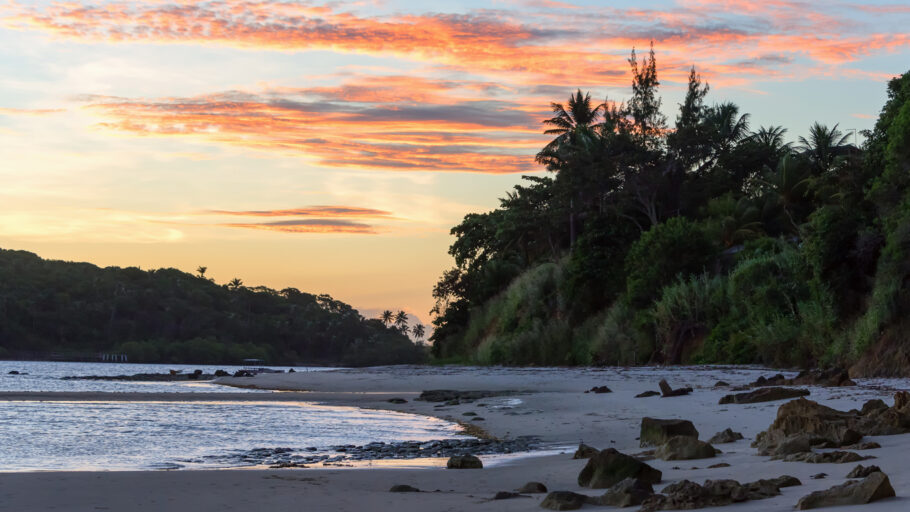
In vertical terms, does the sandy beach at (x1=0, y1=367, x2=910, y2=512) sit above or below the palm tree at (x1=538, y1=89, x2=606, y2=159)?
below

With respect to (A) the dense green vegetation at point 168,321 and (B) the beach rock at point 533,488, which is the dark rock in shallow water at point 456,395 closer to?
(B) the beach rock at point 533,488

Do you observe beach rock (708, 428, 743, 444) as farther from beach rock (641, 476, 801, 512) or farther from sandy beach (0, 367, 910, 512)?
beach rock (641, 476, 801, 512)

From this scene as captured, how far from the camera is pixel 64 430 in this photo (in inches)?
639

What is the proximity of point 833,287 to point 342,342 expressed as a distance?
137m

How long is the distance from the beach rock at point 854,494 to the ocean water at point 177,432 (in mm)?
7506

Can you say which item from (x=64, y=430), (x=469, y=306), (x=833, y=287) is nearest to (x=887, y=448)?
(x=64, y=430)

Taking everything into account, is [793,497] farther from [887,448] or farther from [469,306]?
[469,306]

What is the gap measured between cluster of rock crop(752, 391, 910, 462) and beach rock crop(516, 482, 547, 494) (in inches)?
82.1

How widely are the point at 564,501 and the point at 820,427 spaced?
3.47 m

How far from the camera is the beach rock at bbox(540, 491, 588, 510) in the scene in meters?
6.91

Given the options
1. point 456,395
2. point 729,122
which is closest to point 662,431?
point 456,395

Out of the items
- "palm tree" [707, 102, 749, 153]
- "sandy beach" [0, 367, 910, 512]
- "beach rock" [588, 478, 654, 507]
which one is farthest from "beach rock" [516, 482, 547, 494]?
"palm tree" [707, 102, 749, 153]

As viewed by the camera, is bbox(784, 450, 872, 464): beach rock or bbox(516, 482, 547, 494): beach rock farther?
bbox(516, 482, 547, 494): beach rock

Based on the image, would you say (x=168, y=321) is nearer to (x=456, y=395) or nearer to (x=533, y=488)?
(x=456, y=395)
